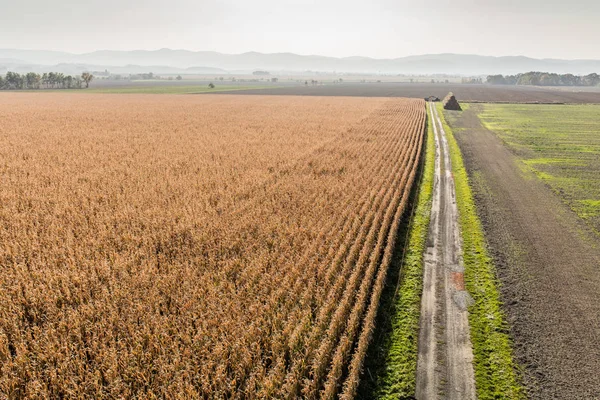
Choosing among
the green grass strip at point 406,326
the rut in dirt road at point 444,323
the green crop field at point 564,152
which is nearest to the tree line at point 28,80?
the green crop field at point 564,152

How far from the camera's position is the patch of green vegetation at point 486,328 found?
7.00 m

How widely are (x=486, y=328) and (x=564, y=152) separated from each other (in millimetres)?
24420

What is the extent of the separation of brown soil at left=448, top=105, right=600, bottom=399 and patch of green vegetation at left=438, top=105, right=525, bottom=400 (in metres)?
0.24

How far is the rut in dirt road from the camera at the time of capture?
7047mm

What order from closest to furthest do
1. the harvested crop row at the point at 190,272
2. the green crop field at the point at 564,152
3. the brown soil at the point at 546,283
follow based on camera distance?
1. the harvested crop row at the point at 190,272
2. the brown soil at the point at 546,283
3. the green crop field at the point at 564,152

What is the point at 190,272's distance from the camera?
9828 millimetres

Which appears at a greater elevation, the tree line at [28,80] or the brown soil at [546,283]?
the tree line at [28,80]

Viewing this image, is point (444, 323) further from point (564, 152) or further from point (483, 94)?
point (483, 94)

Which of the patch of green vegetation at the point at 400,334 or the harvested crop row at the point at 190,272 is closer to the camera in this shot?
the harvested crop row at the point at 190,272

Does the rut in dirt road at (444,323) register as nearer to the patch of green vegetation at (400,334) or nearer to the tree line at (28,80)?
the patch of green vegetation at (400,334)

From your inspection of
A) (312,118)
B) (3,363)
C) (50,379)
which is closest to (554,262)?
(50,379)

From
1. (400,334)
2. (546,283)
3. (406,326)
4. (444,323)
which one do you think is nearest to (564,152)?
(546,283)

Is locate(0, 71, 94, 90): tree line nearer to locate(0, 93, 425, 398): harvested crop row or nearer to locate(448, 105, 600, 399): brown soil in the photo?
locate(0, 93, 425, 398): harvested crop row

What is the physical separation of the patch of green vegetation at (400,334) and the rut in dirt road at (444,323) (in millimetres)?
171
